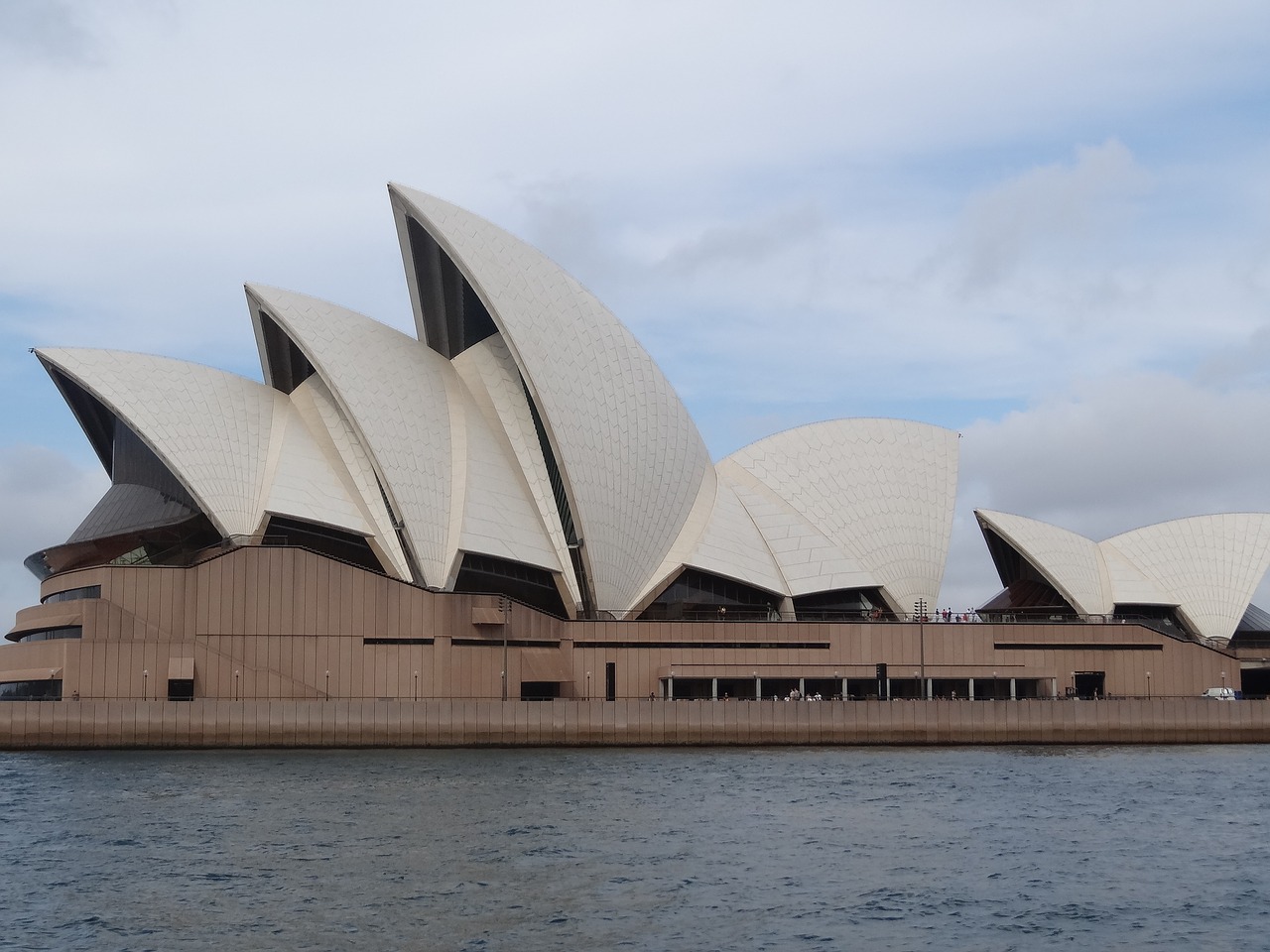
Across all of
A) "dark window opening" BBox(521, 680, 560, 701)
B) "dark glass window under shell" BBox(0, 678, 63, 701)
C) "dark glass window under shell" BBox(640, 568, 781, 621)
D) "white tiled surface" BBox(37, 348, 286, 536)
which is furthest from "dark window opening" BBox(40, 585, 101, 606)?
"dark glass window under shell" BBox(640, 568, 781, 621)

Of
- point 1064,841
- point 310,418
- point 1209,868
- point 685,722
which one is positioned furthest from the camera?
point 310,418

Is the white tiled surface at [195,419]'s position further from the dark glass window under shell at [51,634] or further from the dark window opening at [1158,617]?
the dark window opening at [1158,617]

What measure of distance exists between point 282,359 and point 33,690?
14900mm

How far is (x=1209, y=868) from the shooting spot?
992 inches

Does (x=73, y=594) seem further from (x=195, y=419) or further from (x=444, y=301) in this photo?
(x=444, y=301)

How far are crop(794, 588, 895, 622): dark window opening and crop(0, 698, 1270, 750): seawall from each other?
8.83m

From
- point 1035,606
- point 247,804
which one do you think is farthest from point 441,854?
point 1035,606

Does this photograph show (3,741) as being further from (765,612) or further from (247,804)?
(765,612)

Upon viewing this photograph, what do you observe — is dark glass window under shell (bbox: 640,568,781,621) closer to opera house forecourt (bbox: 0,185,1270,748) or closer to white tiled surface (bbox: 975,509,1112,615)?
opera house forecourt (bbox: 0,185,1270,748)

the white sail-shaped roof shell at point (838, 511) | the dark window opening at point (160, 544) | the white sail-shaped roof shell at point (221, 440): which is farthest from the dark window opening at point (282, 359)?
the white sail-shaped roof shell at point (838, 511)

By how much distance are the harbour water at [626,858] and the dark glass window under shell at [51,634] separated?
8.80 metres

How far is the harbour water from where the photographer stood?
2036 cm

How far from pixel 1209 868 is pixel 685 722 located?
2620 cm

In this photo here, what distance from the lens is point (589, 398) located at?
54375 mm
